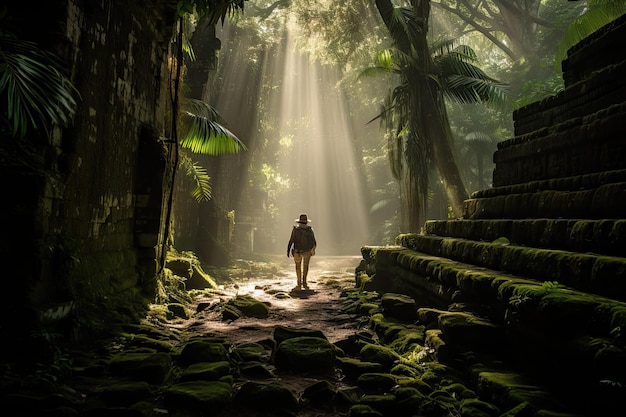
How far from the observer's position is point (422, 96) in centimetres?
1291

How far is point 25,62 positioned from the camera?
3.75 metres

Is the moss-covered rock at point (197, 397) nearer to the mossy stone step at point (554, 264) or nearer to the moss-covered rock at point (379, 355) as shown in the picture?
the moss-covered rock at point (379, 355)

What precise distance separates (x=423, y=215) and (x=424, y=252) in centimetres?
579

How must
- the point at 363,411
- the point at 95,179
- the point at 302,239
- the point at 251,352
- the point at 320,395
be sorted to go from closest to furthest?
1. the point at 363,411
2. the point at 320,395
3. the point at 251,352
4. the point at 95,179
5. the point at 302,239

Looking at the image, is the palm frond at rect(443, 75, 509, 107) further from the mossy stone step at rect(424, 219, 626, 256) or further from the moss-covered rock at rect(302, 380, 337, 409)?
the moss-covered rock at rect(302, 380, 337, 409)

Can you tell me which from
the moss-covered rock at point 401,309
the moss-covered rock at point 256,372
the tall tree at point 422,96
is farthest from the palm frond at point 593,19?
the moss-covered rock at point 256,372

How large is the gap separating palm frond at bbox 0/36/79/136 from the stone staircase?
4035mm

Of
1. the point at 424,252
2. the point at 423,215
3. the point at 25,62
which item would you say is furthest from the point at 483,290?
the point at 423,215

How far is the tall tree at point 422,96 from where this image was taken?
12.6 metres

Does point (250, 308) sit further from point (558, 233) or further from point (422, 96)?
point (422, 96)

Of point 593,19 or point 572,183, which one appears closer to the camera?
point 572,183

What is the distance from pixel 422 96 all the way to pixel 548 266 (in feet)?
32.2

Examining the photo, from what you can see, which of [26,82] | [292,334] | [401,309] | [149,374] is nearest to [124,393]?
[149,374]

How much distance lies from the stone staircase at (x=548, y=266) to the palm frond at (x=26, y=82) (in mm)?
4035
